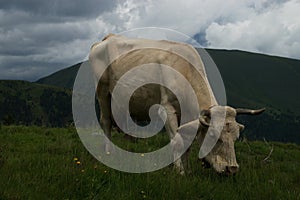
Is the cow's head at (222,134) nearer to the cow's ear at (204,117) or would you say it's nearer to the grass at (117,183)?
the cow's ear at (204,117)

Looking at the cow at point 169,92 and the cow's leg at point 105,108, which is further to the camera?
the cow's leg at point 105,108

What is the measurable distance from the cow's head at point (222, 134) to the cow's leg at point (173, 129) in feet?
2.31

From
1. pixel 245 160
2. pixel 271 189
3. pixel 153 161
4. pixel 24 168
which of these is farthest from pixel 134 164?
pixel 245 160

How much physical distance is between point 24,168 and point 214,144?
3.39 meters

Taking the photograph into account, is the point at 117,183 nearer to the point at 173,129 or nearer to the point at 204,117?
the point at 204,117

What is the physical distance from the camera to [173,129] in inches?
322

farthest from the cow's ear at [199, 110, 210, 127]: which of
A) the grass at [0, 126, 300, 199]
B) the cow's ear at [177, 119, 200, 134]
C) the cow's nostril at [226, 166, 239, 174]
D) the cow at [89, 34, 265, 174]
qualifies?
the grass at [0, 126, 300, 199]

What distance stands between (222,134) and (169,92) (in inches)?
85.2

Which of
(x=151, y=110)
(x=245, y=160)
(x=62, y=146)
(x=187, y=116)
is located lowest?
(x=245, y=160)

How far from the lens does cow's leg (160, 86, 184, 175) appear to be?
24.8 ft

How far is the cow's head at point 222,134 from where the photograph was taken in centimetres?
661

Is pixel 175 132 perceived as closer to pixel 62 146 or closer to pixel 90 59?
pixel 62 146

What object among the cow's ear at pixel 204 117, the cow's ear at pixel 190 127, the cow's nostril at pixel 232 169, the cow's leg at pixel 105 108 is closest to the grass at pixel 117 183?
the cow's nostril at pixel 232 169

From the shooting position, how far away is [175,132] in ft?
26.7
